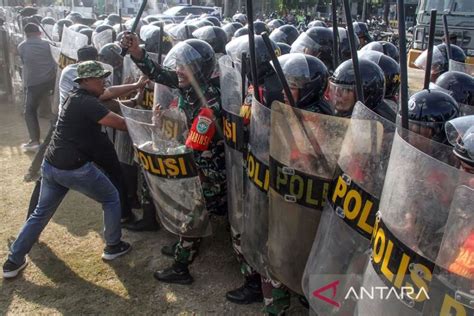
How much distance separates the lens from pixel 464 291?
144 centimetres

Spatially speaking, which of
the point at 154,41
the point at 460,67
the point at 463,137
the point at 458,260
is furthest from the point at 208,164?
the point at 460,67

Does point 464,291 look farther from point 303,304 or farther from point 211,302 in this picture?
point 211,302

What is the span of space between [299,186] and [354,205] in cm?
42

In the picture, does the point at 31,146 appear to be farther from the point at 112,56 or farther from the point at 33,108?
the point at 112,56

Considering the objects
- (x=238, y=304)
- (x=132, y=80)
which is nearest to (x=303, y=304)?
(x=238, y=304)

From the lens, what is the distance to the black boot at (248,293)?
379 cm

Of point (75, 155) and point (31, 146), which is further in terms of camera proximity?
point (31, 146)

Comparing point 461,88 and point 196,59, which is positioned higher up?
point 196,59

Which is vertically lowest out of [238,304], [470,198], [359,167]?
[238,304]

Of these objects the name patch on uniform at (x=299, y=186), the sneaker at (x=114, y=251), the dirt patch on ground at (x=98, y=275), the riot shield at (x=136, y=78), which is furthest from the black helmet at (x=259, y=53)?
the sneaker at (x=114, y=251)

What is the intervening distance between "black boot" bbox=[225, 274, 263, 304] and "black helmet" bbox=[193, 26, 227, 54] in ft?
12.0

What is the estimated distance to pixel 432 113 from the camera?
110 inches

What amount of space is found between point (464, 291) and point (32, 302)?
3412mm

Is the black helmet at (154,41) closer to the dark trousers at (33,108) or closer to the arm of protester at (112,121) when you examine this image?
the dark trousers at (33,108)
